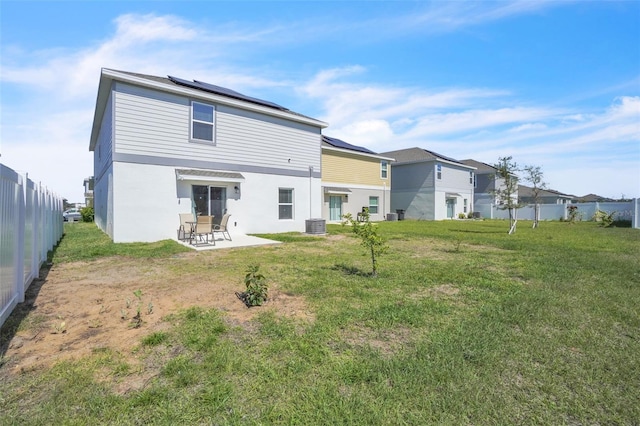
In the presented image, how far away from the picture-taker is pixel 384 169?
1024 inches

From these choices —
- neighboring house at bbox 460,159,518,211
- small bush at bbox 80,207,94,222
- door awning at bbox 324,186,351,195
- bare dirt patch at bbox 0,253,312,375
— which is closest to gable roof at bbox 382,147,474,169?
neighboring house at bbox 460,159,518,211

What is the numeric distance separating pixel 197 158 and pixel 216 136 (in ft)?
4.07

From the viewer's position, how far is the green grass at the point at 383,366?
2.07 metres

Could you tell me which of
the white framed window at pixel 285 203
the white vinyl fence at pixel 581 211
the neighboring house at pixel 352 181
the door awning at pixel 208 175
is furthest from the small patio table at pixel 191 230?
the white vinyl fence at pixel 581 211

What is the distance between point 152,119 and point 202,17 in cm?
414

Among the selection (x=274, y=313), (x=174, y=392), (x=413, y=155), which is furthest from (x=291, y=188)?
(x=413, y=155)

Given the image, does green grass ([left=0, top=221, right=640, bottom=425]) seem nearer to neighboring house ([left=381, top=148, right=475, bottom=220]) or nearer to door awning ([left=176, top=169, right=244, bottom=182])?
door awning ([left=176, top=169, right=244, bottom=182])

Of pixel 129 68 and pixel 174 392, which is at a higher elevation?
pixel 129 68

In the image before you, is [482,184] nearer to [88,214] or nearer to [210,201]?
[210,201]

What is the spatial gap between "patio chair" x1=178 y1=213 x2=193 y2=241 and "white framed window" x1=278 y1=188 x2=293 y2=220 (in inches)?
169

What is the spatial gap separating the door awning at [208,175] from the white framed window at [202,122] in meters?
1.31

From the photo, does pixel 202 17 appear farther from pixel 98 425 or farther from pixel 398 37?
pixel 98 425

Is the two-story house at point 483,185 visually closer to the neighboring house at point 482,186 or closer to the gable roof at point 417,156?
the neighboring house at point 482,186

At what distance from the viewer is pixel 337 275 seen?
6023mm
